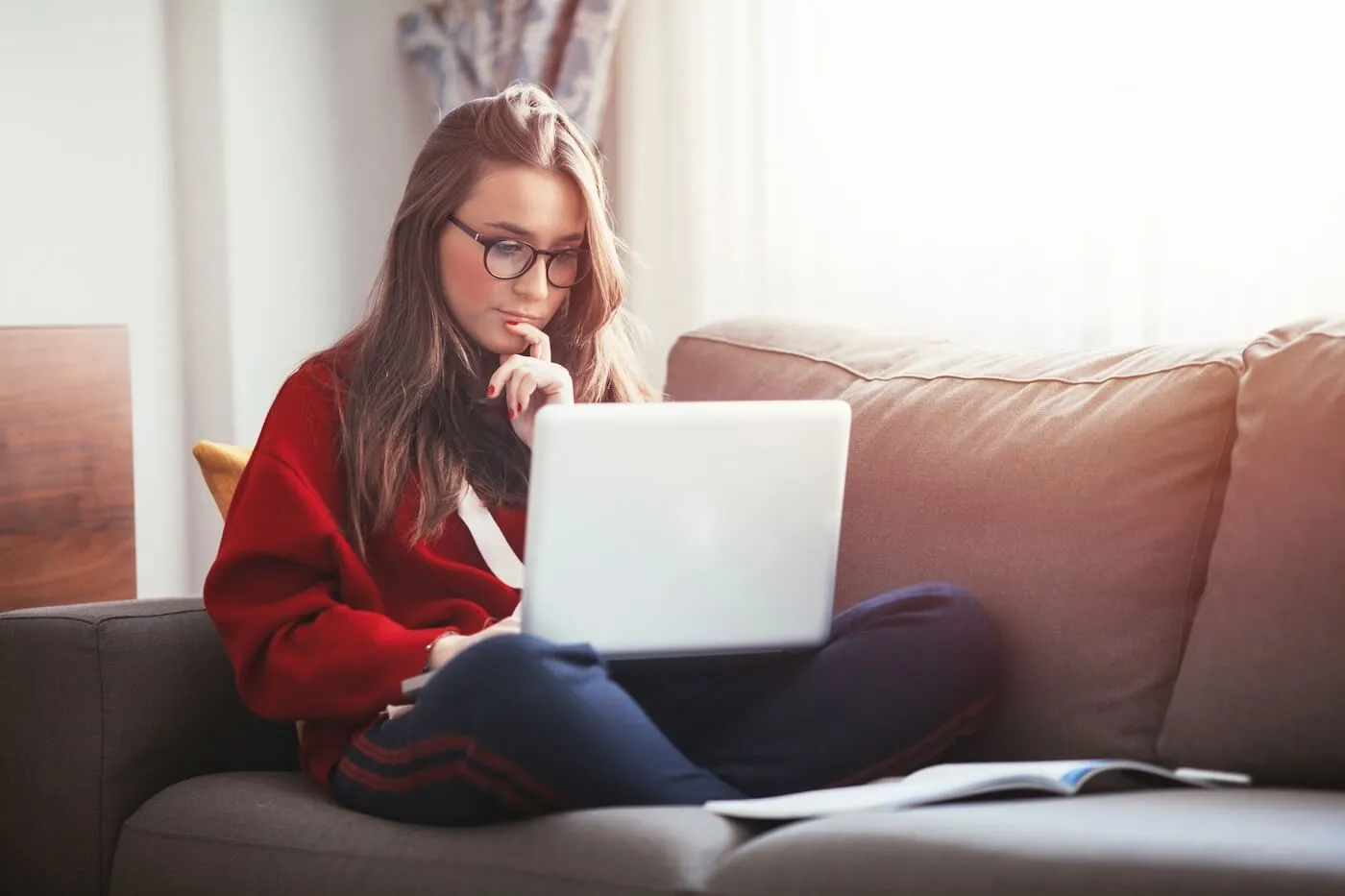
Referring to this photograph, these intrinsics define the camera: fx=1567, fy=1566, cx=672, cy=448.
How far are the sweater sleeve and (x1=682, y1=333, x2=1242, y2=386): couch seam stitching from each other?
2.10 feet

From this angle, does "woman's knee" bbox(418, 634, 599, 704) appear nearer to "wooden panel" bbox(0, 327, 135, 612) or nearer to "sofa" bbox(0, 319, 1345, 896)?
"sofa" bbox(0, 319, 1345, 896)

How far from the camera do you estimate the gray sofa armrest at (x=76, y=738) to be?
61.6 inches

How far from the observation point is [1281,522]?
1480 mm

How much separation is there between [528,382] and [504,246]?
173 millimetres

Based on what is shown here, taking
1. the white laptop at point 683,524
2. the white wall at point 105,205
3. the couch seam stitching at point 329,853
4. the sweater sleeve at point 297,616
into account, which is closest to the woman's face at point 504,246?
the sweater sleeve at point 297,616

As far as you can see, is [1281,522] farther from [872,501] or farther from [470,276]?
[470,276]

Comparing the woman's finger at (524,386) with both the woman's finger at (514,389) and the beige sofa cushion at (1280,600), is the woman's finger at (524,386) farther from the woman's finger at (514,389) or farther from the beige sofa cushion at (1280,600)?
the beige sofa cushion at (1280,600)

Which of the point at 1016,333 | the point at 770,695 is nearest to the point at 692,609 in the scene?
the point at 770,695

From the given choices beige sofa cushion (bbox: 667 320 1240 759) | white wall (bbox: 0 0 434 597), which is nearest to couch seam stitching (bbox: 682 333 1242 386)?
beige sofa cushion (bbox: 667 320 1240 759)

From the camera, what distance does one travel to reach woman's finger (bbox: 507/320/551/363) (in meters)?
Answer: 1.81

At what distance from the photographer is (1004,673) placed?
64.8 inches

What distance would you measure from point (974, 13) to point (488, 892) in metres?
1.85

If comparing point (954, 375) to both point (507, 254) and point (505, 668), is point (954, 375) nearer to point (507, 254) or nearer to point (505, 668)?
point (507, 254)

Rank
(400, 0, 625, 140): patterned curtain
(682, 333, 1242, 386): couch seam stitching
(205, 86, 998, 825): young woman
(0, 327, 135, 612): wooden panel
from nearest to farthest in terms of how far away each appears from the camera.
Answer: (205, 86, 998, 825): young woman < (682, 333, 1242, 386): couch seam stitching < (0, 327, 135, 612): wooden panel < (400, 0, 625, 140): patterned curtain
